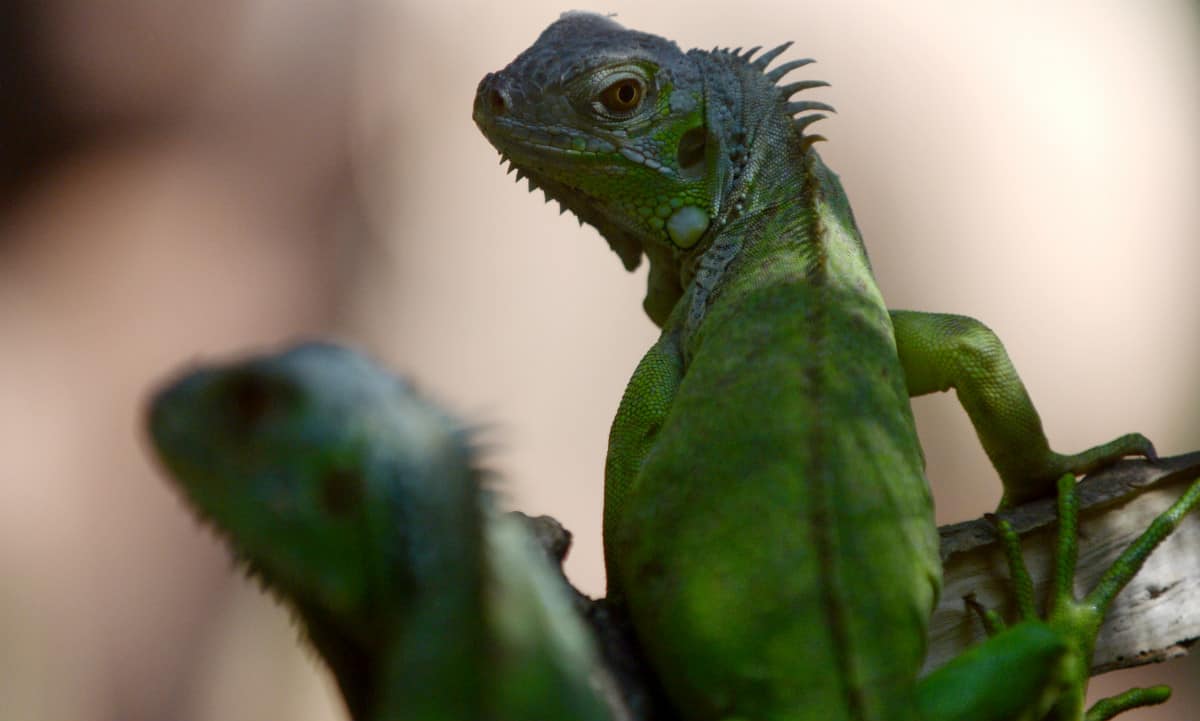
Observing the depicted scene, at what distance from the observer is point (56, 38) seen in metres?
4.97

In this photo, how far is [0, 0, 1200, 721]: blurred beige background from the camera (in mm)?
4844

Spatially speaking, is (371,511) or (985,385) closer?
(371,511)

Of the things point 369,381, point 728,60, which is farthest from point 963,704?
point 728,60

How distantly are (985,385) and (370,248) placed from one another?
11.6 feet

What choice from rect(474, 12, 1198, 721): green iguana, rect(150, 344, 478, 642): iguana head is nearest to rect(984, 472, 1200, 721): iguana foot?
rect(474, 12, 1198, 721): green iguana

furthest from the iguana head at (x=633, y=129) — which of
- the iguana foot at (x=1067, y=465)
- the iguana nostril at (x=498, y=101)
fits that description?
the iguana foot at (x=1067, y=465)

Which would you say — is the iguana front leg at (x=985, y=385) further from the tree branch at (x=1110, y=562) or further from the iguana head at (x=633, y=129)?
the iguana head at (x=633, y=129)

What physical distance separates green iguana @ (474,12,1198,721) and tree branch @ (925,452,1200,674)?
72mm

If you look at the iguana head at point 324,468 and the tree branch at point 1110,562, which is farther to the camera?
the tree branch at point 1110,562

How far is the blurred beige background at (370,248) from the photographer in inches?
191

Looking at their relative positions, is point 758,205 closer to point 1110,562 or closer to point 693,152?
point 693,152

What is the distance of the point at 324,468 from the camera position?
1.10 meters

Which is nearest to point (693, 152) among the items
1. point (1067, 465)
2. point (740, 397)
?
point (740, 397)

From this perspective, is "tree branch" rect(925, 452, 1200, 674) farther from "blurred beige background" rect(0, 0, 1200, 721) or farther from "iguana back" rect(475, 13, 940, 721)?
"blurred beige background" rect(0, 0, 1200, 721)
